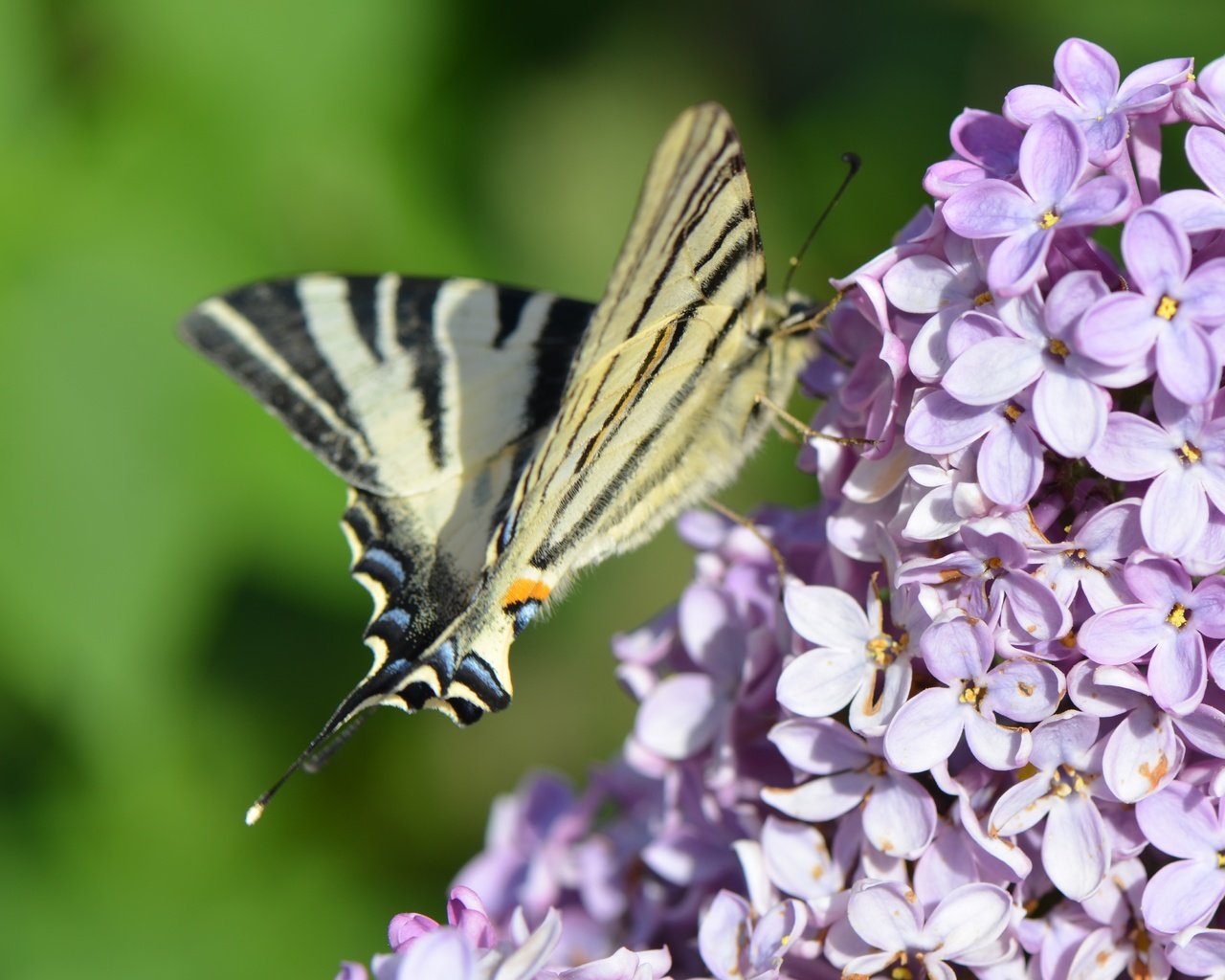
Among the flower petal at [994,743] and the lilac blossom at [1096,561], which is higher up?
the lilac blossom at [1096,561]

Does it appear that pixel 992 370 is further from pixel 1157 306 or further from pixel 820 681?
pixel 820 681

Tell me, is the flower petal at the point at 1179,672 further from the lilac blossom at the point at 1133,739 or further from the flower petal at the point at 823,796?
the flower petal at the point at 823,796

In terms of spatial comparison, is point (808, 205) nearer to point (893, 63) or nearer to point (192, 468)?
point (893, 63)

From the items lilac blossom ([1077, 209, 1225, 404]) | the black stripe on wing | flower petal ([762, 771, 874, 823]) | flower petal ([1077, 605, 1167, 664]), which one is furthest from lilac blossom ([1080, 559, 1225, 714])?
the black stripe on wing

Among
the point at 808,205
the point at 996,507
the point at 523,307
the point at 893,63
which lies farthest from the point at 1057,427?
the point at 893,63

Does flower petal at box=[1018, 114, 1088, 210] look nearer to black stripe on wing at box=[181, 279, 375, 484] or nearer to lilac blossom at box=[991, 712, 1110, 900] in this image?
lilac blossom at box=[991, 712, 1110, 900]

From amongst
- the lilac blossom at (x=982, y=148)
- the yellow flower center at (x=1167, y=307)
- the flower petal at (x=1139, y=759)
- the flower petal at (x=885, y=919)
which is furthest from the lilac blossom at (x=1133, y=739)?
the lilac blossom at (x=982, y=148)

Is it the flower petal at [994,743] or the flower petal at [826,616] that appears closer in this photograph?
the flower petal at [994,743]
